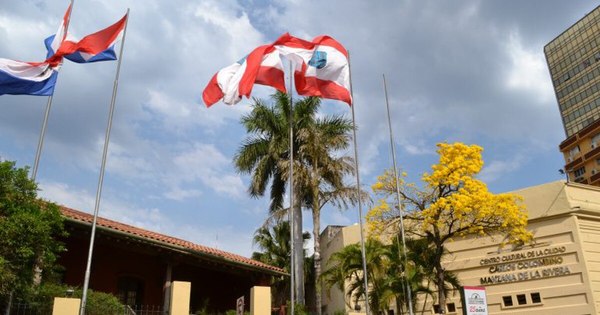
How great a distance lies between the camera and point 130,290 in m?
18.8

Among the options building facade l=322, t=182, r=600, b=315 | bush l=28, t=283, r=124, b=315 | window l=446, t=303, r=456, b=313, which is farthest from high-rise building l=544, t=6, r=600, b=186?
bush l=28, t=283, r=124, b=315

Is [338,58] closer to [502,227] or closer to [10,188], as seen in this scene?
[10,188]

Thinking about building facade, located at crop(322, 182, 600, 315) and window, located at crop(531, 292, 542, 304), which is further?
window, located at crop(531, 292, 542, 304)

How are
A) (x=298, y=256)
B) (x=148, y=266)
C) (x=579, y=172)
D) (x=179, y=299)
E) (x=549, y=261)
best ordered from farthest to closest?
(x=579, y=172)
(x=298, y=256)
(x=549, y=261)
(x=148, y=266)
(x=179, y=299)

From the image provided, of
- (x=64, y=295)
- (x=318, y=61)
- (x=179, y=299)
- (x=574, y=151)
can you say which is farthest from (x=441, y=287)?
(x=574, y=151)

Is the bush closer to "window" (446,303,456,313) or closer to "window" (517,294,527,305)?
"window" (446,303,456,313)

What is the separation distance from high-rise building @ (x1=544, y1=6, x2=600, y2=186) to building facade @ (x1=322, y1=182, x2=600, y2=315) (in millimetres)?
38857

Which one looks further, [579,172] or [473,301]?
[579,172]

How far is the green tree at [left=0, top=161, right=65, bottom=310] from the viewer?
423 inches

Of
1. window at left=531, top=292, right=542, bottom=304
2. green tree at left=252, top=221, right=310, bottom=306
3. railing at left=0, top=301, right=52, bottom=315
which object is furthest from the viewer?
green tree at left=252, top=221, right=310, bottom=306

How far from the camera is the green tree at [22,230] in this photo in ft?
35.3

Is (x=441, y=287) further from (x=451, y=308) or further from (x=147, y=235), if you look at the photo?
(x=147, y=235)

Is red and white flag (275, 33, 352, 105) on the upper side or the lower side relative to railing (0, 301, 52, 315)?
upper

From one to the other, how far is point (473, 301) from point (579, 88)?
61.1m
